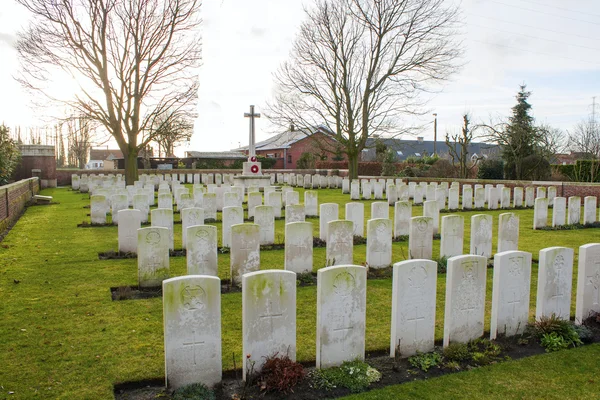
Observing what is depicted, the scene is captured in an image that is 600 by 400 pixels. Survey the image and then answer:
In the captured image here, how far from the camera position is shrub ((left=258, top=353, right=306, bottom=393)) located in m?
3.68

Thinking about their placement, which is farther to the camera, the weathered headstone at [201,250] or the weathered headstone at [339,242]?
the weathered headstone at [339,242]

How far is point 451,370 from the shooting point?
13.8ft

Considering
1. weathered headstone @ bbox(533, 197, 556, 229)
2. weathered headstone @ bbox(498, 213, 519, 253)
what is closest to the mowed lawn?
weathered headstone @ bbox(498, 213, 519, 253)

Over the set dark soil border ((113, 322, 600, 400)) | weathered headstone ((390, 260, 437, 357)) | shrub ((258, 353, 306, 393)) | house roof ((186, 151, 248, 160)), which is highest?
house roof ((186, 151, 248, 160))

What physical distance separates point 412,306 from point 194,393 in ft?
7.03

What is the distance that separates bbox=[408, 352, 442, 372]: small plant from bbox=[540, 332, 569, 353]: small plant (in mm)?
1240

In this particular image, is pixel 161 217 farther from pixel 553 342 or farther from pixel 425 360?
pixel 553 342

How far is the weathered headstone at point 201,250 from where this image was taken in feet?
21.8

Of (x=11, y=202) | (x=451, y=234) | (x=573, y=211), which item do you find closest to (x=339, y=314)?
(x=451, y=234)

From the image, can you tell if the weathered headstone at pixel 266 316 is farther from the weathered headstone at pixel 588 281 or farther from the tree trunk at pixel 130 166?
the tree trunk at pixel 130 166

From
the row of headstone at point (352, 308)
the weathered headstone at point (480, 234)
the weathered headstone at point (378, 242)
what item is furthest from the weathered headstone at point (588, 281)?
the weathered headstone at point (378, 242)

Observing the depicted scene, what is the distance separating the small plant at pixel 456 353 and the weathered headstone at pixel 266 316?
5.11 ft

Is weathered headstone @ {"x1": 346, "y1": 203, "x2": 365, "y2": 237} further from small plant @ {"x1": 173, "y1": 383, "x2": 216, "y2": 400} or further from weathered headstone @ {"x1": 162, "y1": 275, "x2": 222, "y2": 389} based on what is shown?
small plant @ {"x1": 173, "y1": 383, "x2": 216, "y2": 400}

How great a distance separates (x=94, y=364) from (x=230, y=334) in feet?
4.50
